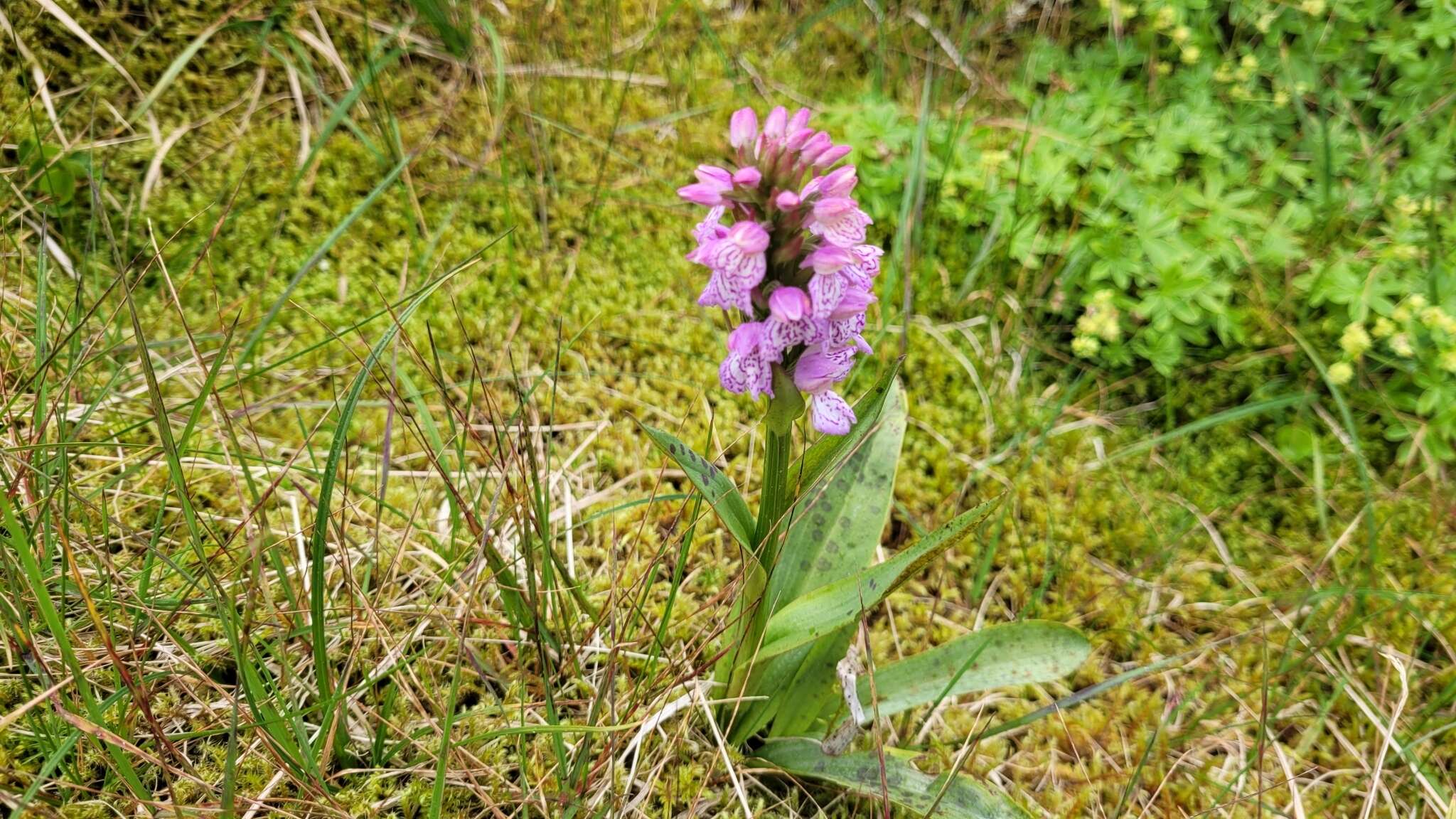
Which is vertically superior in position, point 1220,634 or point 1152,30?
point 1152,30

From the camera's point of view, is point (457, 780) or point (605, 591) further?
point (605, 591)

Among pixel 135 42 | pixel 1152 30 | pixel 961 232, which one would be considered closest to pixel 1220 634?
pixel 961 232

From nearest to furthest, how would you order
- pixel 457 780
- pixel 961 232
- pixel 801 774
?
1. pixel 457 780
2. pixel 801 774
3. pixel 961 232

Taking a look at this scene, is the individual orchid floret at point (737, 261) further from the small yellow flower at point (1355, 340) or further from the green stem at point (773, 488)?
the small yellow flower at point (1355, 340)

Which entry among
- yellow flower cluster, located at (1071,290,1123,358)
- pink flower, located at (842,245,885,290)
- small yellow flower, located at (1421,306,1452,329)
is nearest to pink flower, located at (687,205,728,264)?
pink flower, located at (842,245,885,290)

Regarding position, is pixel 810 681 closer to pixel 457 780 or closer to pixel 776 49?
pixel 457 780

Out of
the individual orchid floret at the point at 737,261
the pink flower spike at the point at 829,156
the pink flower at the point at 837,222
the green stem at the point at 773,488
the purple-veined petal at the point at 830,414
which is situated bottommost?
the green stem at the point at 773,488

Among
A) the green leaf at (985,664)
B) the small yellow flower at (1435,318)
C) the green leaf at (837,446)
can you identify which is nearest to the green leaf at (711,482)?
the green leaf at (837,446)
